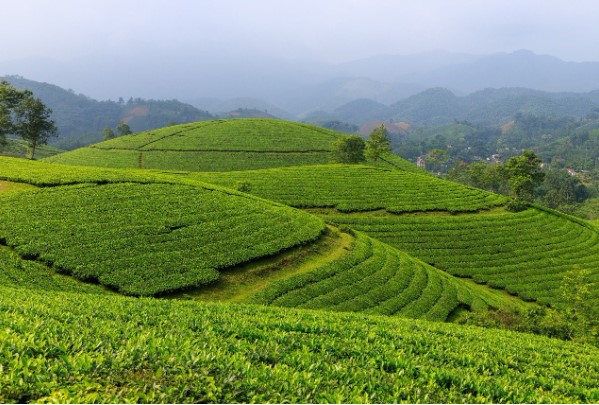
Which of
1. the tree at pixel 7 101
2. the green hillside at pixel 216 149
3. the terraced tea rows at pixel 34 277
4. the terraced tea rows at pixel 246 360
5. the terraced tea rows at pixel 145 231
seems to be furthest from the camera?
the green hillside at pixel 216 149

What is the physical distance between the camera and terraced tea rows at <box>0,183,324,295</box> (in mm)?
26297

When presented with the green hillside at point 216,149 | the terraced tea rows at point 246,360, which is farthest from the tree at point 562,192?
the terraced tea rows at point 246,360

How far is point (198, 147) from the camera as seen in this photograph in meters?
108

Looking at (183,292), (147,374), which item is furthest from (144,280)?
(147,374)

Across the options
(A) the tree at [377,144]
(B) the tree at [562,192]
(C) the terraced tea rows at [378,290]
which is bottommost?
(C) the terraced tea rows at [378,290]

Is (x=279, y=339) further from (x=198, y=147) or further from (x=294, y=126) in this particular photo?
(x=294, y=126)

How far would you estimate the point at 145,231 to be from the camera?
31.1 meters

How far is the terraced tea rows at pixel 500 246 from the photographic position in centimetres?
4391

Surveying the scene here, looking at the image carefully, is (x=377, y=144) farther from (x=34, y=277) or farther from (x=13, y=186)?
(x=34, y=277)

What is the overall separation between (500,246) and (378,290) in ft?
90.4

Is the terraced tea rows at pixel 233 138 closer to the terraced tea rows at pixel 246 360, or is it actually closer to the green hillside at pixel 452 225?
the green hillside at pixel 452 225

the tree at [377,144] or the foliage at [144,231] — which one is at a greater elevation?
the tree at [377,144]

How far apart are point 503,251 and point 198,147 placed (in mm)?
86529

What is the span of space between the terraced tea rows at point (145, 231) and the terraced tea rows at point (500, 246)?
15.5 meters
